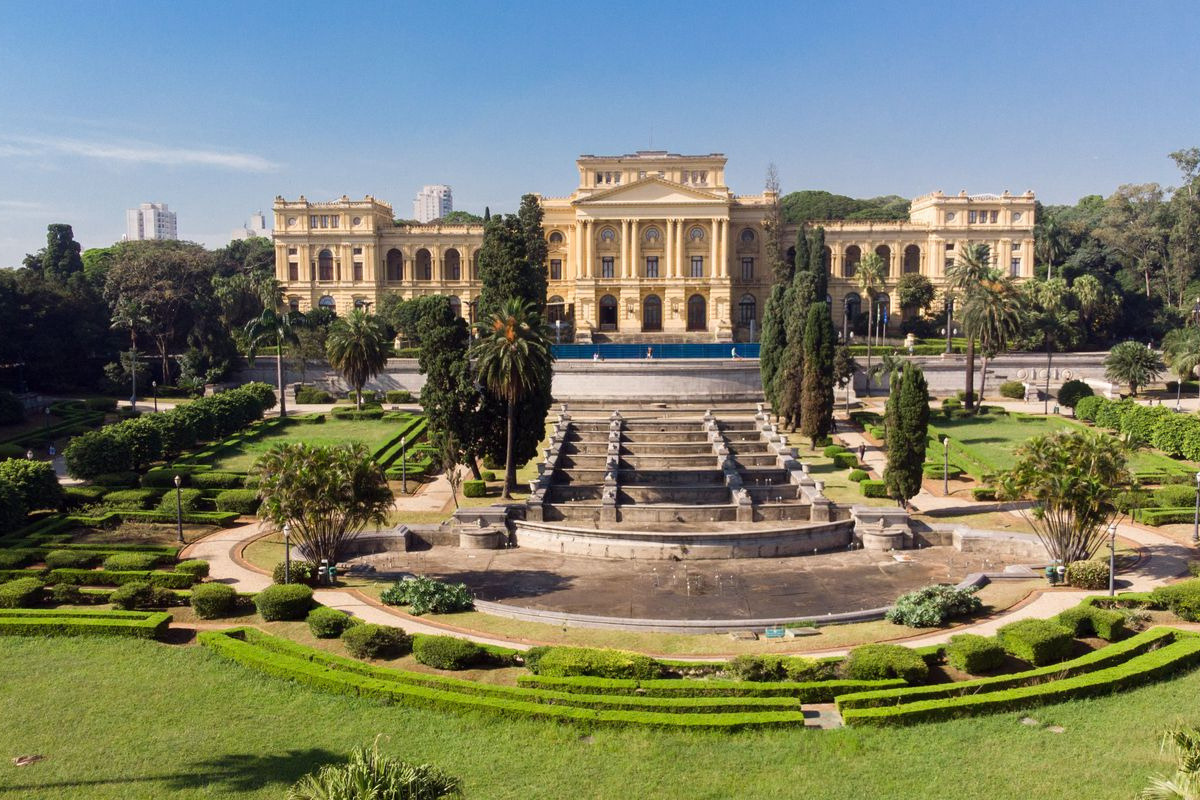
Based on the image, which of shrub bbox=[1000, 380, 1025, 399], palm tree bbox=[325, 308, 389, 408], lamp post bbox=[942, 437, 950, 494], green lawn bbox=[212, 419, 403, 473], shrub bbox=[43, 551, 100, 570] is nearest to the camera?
shrub bbox=[43, 551, 100, 570]

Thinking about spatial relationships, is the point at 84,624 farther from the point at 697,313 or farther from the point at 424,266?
the point at 424,266

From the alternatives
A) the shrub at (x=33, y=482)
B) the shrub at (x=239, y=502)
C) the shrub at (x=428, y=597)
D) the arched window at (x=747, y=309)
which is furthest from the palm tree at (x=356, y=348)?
the arched window at (x=747, y=309)

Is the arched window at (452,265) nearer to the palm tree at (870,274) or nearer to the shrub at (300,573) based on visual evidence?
the palm tree at (870,274)

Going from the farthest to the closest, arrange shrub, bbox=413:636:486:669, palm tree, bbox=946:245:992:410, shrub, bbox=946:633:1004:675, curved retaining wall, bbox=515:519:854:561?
palm tree, bbox=946:245:992:410 < curved retaining wall, bbox=515:519:854:561 < shrub, bbox=413:636:486:669 < shrub, bbox=946:633:1004:675

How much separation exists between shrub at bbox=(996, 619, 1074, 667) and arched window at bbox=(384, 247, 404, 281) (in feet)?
282

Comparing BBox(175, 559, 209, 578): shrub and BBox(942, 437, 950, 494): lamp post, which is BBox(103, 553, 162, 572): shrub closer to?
BBox(175, 559, 209, 578): shrub

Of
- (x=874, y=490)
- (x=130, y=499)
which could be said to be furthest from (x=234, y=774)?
(x=874, y=490)

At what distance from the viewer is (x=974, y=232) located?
9569 centimetres

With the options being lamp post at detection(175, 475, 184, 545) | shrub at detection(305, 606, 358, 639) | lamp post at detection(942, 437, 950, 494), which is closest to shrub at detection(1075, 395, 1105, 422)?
lamp post at detection(942, 437, 950, 494)

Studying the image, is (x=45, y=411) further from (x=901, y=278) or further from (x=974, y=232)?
(x=974, y=232)

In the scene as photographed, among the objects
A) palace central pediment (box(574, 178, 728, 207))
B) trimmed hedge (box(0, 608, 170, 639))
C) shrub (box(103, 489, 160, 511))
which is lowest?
trimmed hedge (box(0, 608, 170, 639))

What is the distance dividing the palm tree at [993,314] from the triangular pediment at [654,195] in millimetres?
34248

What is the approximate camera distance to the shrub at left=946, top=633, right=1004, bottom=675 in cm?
2222

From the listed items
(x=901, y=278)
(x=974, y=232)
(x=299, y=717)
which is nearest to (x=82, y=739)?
(x=299, y=717)
